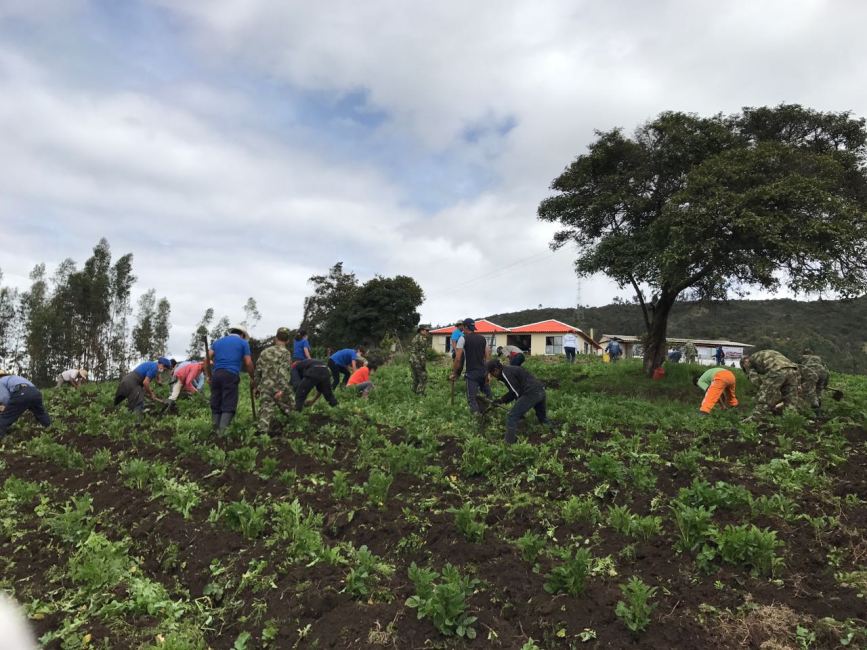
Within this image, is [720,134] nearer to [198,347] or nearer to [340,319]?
[340,319]

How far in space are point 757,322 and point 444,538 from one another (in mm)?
83689

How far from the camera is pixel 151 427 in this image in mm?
9992

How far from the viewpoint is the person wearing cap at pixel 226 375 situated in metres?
8.94

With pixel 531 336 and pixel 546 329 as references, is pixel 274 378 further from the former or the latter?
pixel 531 336

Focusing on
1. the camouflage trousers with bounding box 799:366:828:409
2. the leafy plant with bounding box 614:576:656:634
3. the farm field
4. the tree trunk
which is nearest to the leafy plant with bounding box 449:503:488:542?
the farm field

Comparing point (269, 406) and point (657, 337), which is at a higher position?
point (657, 337)

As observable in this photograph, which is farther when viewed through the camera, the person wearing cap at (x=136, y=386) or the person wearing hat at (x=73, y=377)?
the person wearing hat at (x=73, y=377)

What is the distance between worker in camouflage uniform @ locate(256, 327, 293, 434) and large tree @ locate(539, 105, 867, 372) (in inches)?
397

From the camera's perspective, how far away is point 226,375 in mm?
8898

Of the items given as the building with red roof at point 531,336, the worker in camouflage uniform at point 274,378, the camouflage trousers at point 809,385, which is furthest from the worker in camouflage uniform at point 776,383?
the building with red roof at point 531,336

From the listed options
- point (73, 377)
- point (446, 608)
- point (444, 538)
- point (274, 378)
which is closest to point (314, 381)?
point (274, 378)

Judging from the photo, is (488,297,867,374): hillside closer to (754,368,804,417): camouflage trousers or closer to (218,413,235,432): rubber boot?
(754,368,804,417): camouflage trousers

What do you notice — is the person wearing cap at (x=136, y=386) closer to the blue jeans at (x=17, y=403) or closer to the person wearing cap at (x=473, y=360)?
the blue jeans at (x=17, y=403)

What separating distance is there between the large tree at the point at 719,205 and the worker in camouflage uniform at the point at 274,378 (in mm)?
10084
